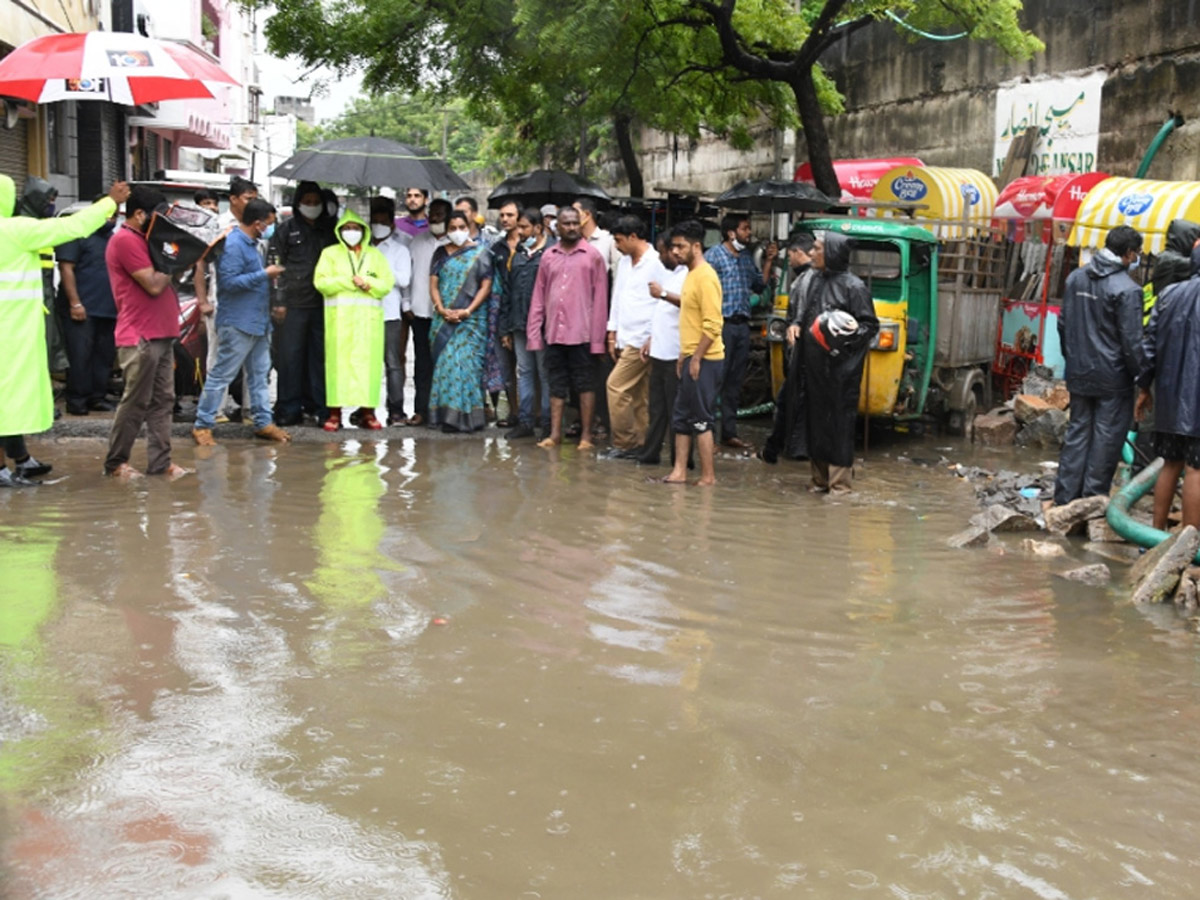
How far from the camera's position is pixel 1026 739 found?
4570mm

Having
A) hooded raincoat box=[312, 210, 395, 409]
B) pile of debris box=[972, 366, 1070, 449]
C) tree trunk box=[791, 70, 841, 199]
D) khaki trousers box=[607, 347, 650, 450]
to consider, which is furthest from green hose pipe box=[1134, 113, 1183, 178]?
hooded raincoat box=[312, 210, 395, 409]

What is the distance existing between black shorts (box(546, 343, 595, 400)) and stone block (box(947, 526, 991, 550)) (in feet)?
12.5

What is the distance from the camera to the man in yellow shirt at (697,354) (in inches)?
357

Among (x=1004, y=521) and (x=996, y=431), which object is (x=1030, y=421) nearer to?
(x=996, y=431)

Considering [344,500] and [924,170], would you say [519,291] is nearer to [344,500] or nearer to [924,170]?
[344,500]

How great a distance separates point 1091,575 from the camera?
22.6 feet

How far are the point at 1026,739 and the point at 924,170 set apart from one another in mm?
12285

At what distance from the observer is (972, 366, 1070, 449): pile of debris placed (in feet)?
39.7

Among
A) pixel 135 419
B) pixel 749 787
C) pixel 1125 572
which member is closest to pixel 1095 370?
pixel 1125 572

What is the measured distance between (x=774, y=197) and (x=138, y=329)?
6838 mm

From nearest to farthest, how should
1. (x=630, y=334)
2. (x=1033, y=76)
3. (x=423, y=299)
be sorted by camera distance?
1. (x=630, y=334)
2. (x=423, y=299)
3. (x=1033, y=76)

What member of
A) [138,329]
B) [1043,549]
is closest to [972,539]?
[1043,549]

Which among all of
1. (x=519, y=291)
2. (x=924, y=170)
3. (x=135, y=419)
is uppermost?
(x=924, y=170)

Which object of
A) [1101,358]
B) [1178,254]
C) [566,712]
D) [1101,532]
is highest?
[1178,254]
